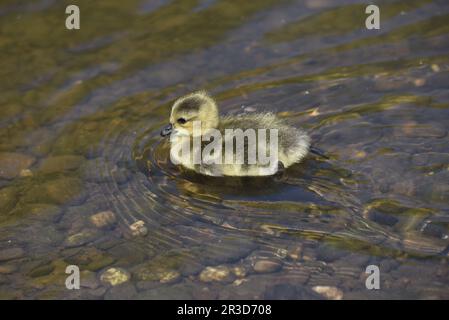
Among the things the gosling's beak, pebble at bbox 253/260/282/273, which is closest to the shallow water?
pebble at bbox 253/260/282/273

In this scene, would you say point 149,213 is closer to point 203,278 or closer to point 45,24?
point 203,278

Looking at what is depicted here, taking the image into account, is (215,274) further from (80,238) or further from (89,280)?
(80,238)

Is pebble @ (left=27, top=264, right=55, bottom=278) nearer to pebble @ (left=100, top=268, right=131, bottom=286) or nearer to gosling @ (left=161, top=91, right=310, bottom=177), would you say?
pebble @ (left=100, top=268, right=131, bottom=286)

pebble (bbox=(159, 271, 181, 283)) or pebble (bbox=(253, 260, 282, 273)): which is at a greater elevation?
pebble (bbox=(253, 260, 282, 273))

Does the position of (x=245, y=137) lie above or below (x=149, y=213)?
above

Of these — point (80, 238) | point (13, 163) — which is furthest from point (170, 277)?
point (13, 163)

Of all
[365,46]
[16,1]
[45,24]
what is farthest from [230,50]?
[16,1]
